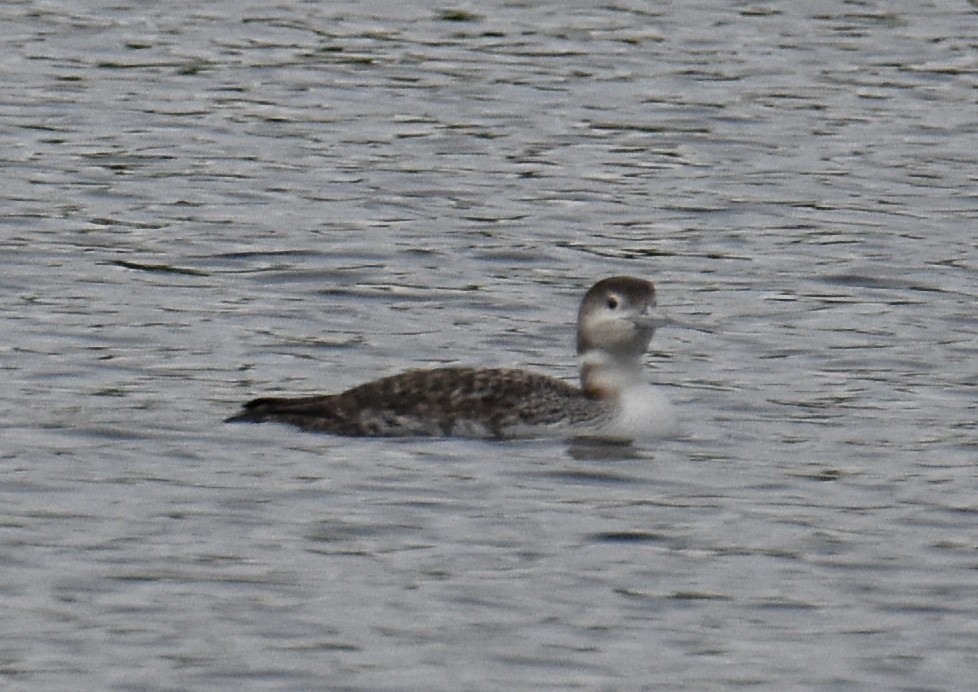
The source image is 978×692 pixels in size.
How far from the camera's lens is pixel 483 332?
16453 mm

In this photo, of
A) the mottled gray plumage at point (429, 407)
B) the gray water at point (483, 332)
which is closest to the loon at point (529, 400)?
the mottled gray plumage at point (429, 407)

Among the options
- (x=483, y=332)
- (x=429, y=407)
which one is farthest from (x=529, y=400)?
(x=483, y=332)

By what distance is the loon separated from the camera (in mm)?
13750

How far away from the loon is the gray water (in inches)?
4.9

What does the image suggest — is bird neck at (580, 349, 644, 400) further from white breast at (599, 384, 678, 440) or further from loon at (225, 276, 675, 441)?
white breast at (599, 384, 678, 440)

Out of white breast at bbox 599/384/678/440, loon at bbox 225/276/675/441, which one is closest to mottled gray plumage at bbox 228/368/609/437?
loon at bbox 225/276/675/441

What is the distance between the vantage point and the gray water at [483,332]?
35.1 feet

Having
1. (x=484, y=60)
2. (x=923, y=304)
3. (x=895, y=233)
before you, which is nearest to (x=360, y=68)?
(x=484, y=60)

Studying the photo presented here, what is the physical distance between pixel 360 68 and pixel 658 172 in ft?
13.7

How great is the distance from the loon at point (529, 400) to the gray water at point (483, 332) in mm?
125

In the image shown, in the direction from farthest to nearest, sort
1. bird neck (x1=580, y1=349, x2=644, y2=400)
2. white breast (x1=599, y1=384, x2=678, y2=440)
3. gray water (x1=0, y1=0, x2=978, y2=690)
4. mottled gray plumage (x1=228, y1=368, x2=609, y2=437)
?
bird neck (x1=580, y1=349, x2=644, y2=400), white breast (x1=599, y1=384, x2=678, y2=440), mottled gray plumage (x1=228, y1=368, x2=609, y2=437), gray water (x1=0, y1=0, x2=978, y2=690)

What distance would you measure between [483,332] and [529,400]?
2.53 metres

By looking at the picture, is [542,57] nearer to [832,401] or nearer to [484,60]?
[484,60]

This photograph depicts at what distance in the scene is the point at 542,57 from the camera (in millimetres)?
25172
